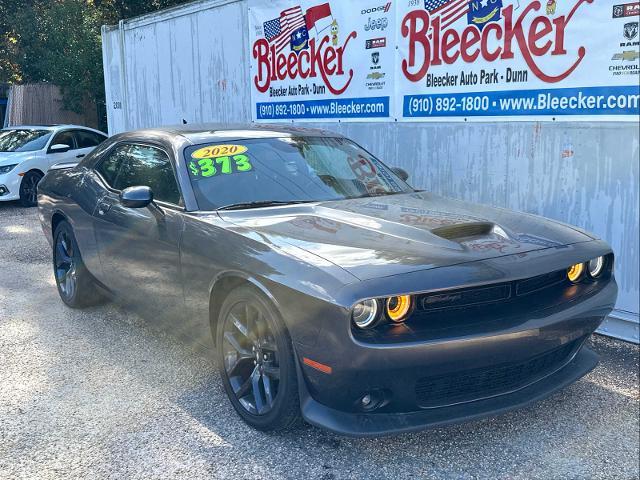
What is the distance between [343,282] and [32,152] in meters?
10.1

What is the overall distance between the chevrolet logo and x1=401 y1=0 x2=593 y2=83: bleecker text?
28cm

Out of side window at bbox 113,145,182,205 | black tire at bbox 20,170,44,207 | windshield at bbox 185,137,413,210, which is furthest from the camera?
black tire at bbox 20,170,44,207

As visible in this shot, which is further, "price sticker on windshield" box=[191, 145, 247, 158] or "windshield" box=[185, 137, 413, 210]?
"price sticker on windshield" box=[191, 145, 247, 158]

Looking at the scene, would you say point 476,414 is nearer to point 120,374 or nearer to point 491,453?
point 491,453

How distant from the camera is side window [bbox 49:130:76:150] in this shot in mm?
11711

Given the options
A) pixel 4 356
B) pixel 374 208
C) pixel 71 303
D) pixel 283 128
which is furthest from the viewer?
pixel 71 303

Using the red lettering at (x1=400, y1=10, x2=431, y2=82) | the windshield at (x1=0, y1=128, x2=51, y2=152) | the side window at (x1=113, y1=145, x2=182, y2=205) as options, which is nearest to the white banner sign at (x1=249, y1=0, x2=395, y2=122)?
the red lettering at (x1=400, y1=10, x2=431, y2=82)

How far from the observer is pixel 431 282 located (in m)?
2.77

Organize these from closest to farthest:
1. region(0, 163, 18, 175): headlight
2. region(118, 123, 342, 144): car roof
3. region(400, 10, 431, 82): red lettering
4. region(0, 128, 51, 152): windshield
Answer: region(118, 123, 342, 144): car roof → region(400, 10, 431, 82): red lettering → region(0, 163, 18, 175): headlight → region(0, 128, 51, 152): windshield

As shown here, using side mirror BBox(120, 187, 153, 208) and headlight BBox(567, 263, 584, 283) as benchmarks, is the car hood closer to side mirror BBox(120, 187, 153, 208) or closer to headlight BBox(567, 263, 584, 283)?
headlight BBox(567, 263, 584, 283)

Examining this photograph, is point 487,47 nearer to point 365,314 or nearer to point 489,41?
point 489,41

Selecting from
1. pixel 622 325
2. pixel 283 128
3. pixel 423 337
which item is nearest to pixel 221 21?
pixel 283 128

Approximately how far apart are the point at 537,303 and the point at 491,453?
→ 2.44ft

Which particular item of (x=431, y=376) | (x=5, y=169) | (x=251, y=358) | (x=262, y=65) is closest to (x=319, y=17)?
(x=262, y=65)
